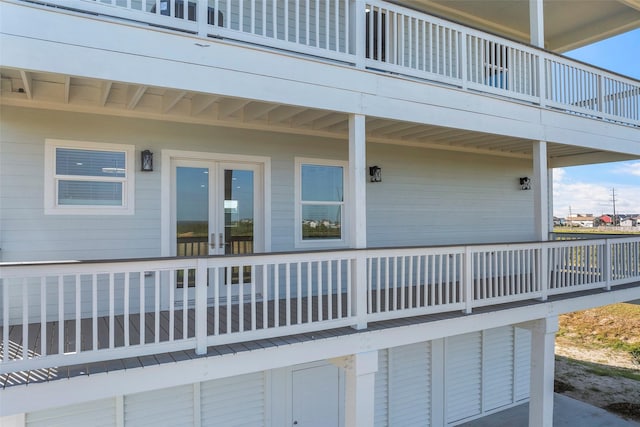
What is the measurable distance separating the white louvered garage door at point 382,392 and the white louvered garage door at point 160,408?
9.48 ft

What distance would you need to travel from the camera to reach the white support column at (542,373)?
5844mm

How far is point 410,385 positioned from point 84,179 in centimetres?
573

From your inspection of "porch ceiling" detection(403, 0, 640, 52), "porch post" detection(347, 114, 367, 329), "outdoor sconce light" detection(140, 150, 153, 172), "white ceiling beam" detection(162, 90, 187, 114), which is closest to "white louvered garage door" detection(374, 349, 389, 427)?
"porch post" detection(347, 114, 367, 329)

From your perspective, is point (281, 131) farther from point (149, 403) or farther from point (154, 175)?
point (149, 403)

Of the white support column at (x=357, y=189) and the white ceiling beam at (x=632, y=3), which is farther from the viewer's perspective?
the white ceiling beam at (x=632, y=3)

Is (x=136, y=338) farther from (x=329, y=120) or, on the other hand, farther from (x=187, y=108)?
(x=329, y=120)

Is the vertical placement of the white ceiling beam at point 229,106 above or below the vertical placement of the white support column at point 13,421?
above

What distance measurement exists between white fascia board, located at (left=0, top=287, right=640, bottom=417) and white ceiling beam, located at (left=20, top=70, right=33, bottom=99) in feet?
9.08

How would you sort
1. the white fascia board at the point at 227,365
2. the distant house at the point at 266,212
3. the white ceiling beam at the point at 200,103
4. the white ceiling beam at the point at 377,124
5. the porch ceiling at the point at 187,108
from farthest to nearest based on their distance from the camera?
1. the white ceiling beam at the point at 377,124
2. the white ceiling beam at the point at 200,103
3. the porch ceiling at the point at 187,108
4. the distant house at the point at 266,212
5. the white fascia board at the point at 227,365

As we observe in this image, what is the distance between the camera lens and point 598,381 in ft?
32.2

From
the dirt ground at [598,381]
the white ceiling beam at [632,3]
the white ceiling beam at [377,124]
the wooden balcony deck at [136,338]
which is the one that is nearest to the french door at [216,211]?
the wooden balcony deck at [136,338]

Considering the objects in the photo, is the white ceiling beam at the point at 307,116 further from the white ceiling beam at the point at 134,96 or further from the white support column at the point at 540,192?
the white support column at the point at 540,192

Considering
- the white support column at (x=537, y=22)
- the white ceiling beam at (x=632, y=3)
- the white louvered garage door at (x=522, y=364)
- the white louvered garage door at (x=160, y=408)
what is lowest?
the white louvered garage door at (x=522, y=364)

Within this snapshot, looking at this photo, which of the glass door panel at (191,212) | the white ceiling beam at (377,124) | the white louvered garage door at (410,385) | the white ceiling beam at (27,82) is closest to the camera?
the white ceiling beam at (27,82)
